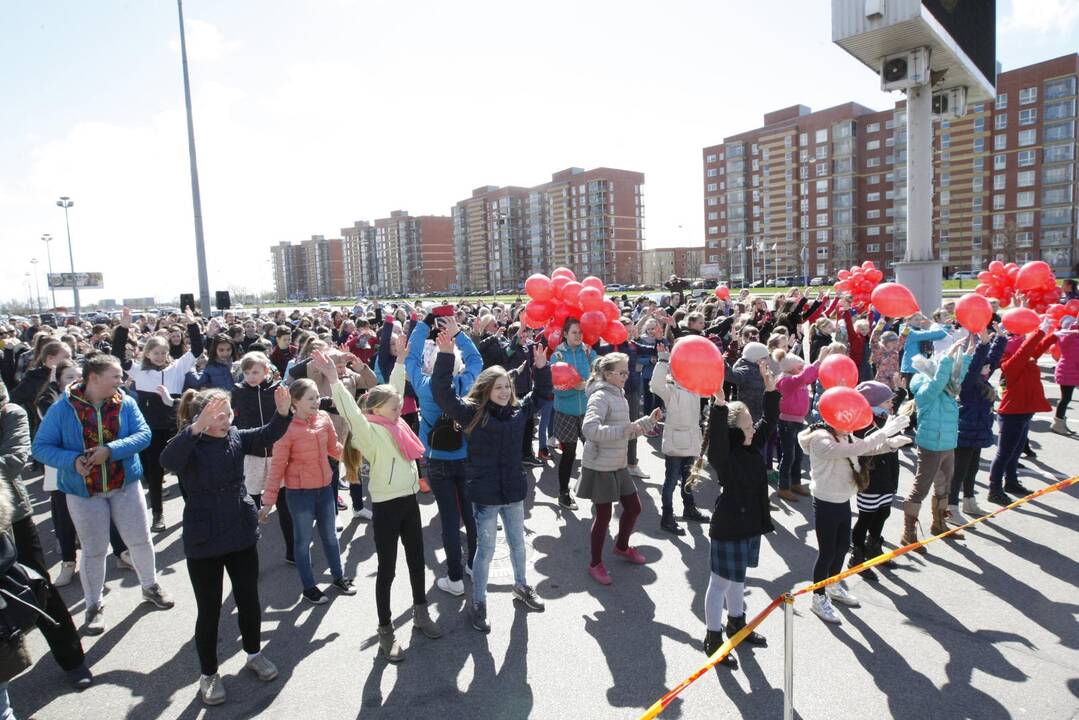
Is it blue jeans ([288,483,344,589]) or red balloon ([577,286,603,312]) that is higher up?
red balloon ([577,286,603,312])

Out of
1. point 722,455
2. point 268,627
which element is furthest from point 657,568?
point 268,627

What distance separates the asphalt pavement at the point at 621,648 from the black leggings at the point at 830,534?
318 mm

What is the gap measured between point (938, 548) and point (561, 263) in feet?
345

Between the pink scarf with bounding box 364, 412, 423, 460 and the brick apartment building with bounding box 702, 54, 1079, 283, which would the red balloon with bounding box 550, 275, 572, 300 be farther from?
the brick apartment building with bounding box 702, 54, 1079, 283

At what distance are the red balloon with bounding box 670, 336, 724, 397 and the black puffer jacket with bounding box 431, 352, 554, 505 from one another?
121 centimetres

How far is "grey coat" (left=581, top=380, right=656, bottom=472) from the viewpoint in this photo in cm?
474

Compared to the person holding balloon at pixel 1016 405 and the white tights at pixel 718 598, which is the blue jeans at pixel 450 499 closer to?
the white tights at pixel 718 598

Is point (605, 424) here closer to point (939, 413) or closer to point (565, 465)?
point (565, 465)

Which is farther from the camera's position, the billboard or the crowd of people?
the billboard

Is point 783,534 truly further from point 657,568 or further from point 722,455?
point 722,455

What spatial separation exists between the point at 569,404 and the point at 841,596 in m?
3.07

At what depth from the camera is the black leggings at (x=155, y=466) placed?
6125 mm

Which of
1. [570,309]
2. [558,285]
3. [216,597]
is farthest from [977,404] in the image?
[216,597]

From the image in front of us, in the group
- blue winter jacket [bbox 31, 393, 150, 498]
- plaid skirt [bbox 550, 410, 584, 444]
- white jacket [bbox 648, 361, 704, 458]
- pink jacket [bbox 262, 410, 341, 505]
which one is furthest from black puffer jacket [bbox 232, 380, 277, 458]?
Result: white jacket [bbox 648, 361, 704, 458]
